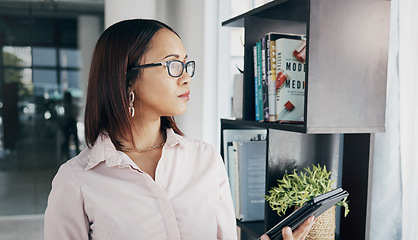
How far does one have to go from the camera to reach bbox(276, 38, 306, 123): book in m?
Result: 1.20

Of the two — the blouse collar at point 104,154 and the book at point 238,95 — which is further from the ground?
the book at point 238,95

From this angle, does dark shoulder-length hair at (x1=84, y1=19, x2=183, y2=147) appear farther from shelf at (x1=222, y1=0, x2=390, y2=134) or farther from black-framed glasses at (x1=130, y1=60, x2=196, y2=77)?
shelf at (x1=222, y1=0, x2=390, y2=134)

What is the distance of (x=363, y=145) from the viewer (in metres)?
1.14

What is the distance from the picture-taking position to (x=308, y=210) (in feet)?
3.02

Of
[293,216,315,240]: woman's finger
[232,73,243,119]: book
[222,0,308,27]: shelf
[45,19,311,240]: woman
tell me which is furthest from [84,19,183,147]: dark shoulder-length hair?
[293,216,315,240]: woman's finger

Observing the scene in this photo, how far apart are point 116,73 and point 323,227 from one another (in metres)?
0.82

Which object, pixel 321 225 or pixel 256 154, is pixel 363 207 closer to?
pixel 321 225

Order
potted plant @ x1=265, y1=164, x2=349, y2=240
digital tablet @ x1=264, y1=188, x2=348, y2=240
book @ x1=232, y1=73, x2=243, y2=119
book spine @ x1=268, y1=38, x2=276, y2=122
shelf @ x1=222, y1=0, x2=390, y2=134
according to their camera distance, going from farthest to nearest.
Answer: book @ x1=232, y1=73, x2=243, y2=119 → book spine @ x1=268, y1=38, x2=276, y2=122 → potted plant @ x1=265, y1=164, x2=349, y2=240 → shelf @ x1=222, y1=0, x2=390, y2=134 → digital tablet @ x1=264, y1=188, x2=348, y2=240

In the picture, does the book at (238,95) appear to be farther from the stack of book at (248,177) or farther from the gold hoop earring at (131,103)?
the gold hoop earring at (131,103)

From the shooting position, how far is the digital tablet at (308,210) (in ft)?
3.00

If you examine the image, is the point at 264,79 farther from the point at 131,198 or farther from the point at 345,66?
the point at 131,198

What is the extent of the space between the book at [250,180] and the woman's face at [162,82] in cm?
52

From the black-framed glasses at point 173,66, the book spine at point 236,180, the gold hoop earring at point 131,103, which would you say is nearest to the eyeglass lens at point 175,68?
the black-framed glasses at point 173,66

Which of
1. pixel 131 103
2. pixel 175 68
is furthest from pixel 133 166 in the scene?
pixel 175 68
